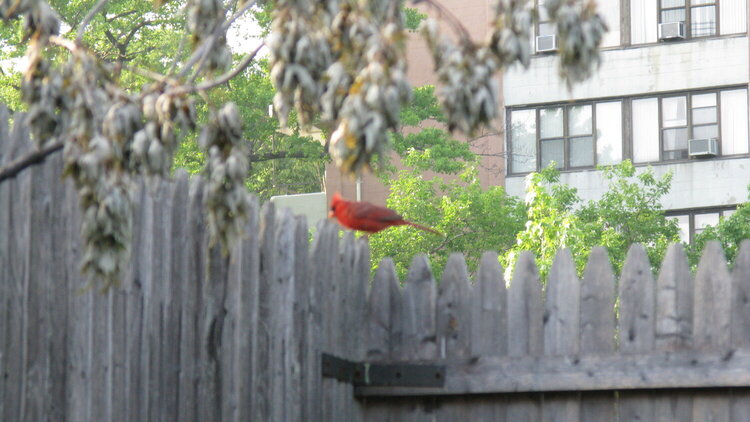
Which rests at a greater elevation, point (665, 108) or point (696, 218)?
point (665, 108)

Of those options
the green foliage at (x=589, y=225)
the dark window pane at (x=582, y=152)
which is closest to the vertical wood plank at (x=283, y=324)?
the green foliage at (x=589, y=225)

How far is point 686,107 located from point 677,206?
2.32 metres

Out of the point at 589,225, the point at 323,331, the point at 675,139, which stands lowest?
the point at 323,331

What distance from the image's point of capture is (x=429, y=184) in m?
24.3

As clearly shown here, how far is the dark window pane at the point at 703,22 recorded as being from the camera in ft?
105

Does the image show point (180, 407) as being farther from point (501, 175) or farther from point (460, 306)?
point (501, 175)

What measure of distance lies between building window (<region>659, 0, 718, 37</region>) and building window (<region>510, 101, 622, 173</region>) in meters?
2.42

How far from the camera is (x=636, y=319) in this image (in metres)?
6.67

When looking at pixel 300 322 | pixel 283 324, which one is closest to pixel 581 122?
pixel 300 322

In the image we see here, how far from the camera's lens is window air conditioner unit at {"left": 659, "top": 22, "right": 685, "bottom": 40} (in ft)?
104

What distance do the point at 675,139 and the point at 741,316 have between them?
84.5 ft

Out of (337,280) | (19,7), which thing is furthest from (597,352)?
(19,7)

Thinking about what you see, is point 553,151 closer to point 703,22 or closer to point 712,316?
point 703,22

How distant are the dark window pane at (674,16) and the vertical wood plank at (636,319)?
26411 millimetres
